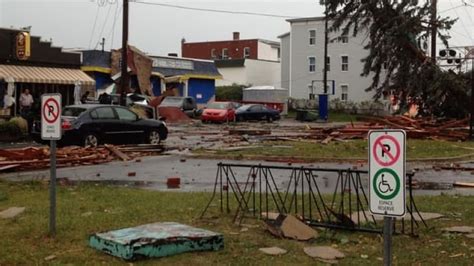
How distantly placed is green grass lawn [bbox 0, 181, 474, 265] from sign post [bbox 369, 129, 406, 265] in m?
1.96

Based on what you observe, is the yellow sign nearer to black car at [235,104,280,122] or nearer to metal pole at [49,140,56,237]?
black car at [235,104,280,122]

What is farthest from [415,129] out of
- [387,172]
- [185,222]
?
[387,172]

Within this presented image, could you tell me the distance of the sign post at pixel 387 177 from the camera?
4.42m

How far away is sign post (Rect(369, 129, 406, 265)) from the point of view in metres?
4.42

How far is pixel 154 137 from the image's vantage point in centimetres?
2305

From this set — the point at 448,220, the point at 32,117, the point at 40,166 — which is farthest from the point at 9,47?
the point at 448,220

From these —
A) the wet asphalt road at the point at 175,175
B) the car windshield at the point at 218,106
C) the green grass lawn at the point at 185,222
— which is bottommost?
the wet asphalt road at the point at 175,175

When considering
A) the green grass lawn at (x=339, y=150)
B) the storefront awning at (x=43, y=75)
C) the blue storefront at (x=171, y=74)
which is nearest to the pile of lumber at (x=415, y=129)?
the green grass lawn at (x=339, y=150)

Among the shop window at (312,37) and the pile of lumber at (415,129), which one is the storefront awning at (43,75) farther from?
the shop window at (312,37)

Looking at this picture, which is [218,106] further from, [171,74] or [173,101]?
[171,74]

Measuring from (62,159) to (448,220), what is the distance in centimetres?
1128

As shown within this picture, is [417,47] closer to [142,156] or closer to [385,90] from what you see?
[385,90]

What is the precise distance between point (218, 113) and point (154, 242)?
Result: 38.6 m

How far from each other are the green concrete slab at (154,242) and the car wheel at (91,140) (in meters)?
A: 13.7
